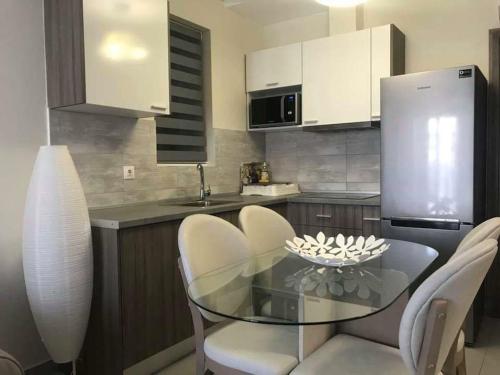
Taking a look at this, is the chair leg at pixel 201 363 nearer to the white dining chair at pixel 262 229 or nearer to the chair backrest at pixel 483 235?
the white dining chair at pixel 262 229

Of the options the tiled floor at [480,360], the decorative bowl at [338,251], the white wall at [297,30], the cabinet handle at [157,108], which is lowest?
the tiled floor at [480,360]

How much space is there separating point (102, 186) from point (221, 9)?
1.97 metres

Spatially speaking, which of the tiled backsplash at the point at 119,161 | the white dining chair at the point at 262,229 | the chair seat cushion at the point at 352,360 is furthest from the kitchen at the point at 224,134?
the chair seat cushion at the point at 352,360

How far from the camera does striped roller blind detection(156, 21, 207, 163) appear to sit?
340 cm

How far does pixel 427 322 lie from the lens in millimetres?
1110

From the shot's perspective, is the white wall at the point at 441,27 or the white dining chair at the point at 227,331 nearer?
the white dining chair at the point at 227,331

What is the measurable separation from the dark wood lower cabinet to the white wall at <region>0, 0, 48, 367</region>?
37 cm

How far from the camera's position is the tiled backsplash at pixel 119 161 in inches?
101

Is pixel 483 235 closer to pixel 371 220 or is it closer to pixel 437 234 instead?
pixel 437 234

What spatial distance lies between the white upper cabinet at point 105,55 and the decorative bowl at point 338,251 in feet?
4.30

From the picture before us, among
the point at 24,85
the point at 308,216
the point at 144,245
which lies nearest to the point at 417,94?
the point at 308,216

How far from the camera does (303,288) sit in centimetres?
162

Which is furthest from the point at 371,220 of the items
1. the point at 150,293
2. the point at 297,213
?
the point at 150,293

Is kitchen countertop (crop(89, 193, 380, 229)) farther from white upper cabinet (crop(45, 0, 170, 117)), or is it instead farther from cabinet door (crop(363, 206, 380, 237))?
white upper cabinet (crop(45, 0, 170, 117))
